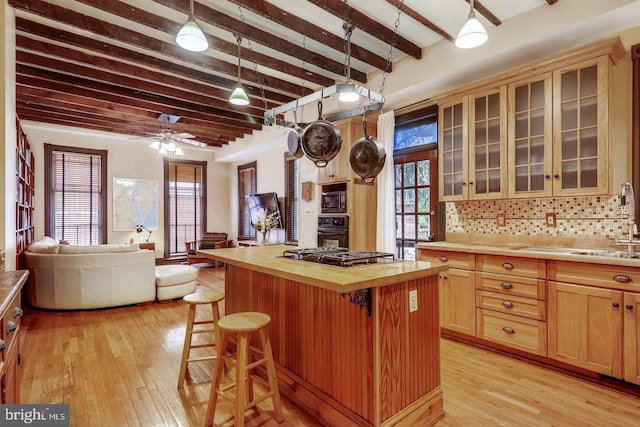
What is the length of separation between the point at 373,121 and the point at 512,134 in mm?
1979

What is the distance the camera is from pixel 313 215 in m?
5.04

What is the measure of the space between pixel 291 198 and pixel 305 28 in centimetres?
384

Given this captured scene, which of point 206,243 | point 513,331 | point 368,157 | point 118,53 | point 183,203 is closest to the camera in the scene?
point 368,157

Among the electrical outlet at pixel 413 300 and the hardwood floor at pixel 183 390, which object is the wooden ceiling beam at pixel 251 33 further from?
the hardwood floor at pixel 183 390

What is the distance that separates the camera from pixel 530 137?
3020 millimetres

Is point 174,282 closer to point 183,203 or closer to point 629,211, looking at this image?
point 183,203

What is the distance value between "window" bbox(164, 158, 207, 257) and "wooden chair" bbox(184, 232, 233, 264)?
27 centimetres

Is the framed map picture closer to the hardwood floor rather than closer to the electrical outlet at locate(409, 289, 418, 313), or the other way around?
the hardwood floor

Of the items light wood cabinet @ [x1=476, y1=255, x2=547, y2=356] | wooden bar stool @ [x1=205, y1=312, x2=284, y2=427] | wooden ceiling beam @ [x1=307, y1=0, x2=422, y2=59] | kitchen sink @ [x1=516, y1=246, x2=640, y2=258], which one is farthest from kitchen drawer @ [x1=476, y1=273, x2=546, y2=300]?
wooden ceiling beam @ [x1=307, y1=0, x2=422, y2=59]

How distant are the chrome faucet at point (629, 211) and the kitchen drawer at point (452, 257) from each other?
1091 millimetres

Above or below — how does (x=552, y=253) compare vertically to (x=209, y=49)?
below

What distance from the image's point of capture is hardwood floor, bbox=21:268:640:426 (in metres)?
2.06

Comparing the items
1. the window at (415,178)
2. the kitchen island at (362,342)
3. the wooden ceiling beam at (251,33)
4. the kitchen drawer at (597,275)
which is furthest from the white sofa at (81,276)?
the kitchen drawer at (597,275)

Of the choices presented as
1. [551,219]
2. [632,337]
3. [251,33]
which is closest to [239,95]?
[251,33]
